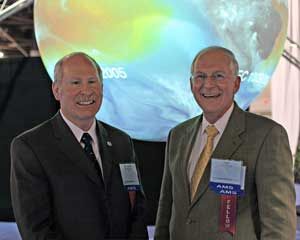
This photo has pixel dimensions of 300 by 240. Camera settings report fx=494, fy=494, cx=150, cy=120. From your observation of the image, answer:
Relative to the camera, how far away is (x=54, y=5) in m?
3.17

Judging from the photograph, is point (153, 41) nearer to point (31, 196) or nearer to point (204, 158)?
point (204, 158)

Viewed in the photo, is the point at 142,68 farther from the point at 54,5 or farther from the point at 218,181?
the point at 218,181

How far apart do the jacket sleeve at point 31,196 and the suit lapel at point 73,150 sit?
12 cm

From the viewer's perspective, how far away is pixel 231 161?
1.76 metres

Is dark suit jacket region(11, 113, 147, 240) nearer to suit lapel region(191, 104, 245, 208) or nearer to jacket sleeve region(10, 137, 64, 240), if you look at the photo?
jacket sleeve region(10, 137, 64, 240)

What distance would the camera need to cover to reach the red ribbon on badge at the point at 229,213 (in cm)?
174

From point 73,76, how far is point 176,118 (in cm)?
147

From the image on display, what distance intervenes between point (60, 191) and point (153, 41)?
154cm

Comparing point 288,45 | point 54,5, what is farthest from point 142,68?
point 288,45

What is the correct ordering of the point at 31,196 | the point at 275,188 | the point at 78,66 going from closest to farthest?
the point at 275,188 < the point at 31,196 < the point at 78,66

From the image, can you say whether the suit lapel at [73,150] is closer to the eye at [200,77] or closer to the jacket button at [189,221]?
the jacket button at [189,221]

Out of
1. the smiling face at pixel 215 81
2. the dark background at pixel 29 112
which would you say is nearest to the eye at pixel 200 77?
the smiling face at pixel 215 81

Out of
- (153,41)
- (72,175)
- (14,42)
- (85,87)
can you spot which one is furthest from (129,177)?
(14,42)

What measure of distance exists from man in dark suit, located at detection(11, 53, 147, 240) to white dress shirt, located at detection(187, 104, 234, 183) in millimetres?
283
